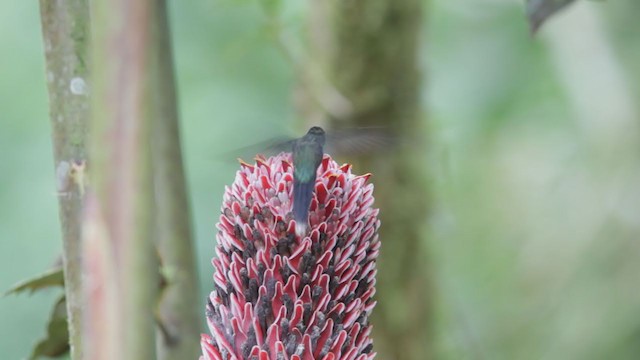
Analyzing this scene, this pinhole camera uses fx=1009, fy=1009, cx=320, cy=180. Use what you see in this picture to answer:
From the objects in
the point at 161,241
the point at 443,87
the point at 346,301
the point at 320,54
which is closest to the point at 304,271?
the point at 346,301

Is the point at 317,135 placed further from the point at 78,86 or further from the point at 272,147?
the point at 78,86

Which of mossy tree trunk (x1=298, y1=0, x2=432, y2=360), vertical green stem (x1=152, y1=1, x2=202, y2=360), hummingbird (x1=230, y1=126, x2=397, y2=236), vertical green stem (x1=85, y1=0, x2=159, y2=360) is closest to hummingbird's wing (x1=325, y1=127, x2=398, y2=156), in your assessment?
hummingbird (x1=230, y1=126, x2=397, y2=236)

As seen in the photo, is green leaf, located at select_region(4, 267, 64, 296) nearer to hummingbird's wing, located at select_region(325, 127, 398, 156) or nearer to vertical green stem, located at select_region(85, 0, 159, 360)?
hummingbird's wing, located at select_region(325, 127, 398, 156)

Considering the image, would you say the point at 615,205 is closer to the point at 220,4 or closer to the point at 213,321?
the point at 220,4

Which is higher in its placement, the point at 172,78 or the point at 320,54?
the point at 320,54

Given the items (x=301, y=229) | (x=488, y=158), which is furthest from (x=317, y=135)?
(x=488, y=158)

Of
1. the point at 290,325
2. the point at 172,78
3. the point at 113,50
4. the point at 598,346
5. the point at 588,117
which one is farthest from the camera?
the point at 598,346

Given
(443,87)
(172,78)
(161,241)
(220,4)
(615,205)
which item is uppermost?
(443,87)

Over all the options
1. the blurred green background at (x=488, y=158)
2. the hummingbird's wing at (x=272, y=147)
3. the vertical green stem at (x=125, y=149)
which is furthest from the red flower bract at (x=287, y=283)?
the blurred green background at (x=488, y=158)
